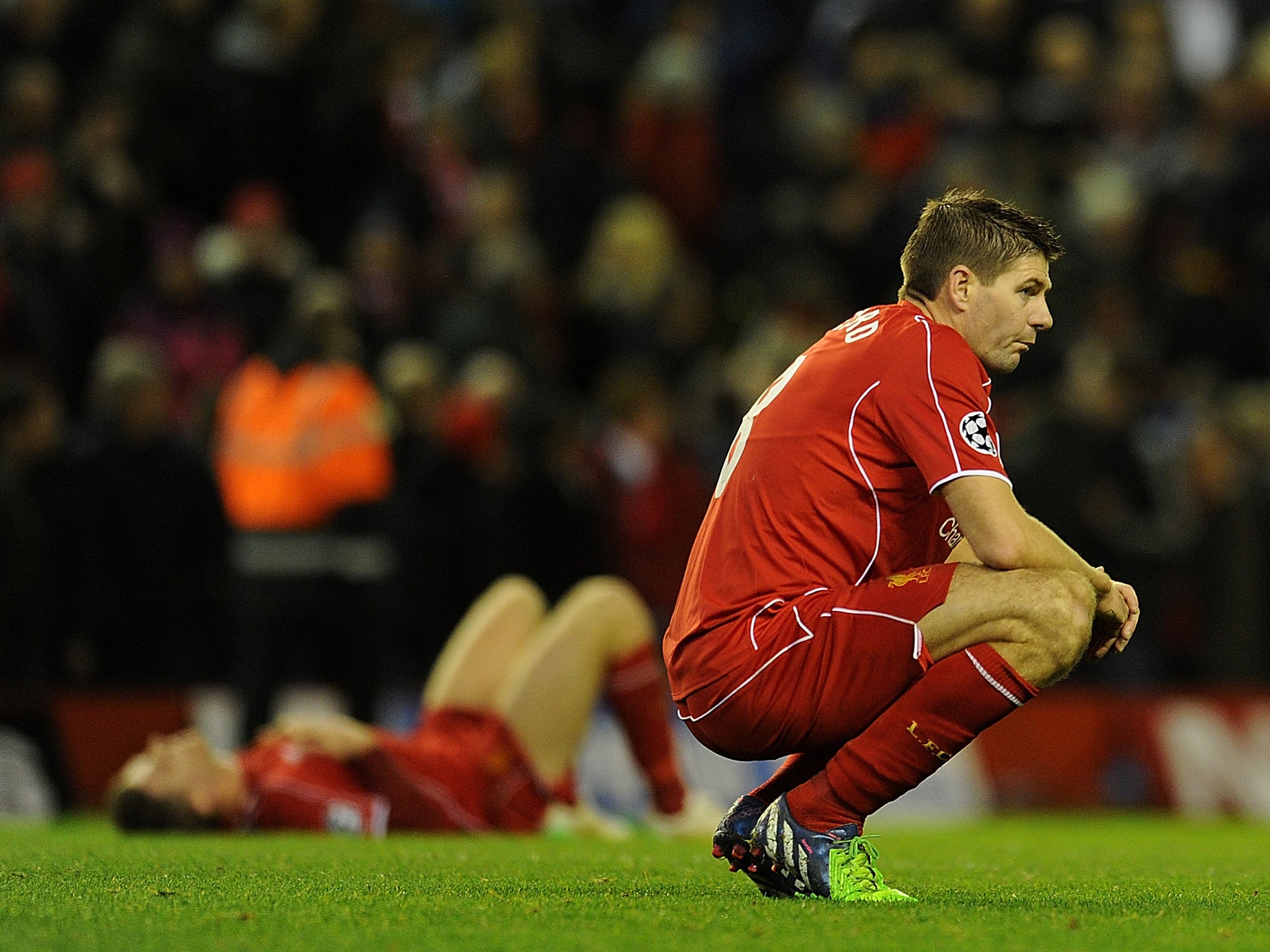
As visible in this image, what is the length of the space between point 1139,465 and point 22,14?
7961mm

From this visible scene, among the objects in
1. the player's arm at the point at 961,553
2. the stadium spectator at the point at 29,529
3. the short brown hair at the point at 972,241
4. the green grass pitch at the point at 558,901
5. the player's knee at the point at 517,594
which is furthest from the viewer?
the stadium spectator at the point at 29,529

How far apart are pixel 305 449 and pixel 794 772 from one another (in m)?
5.47

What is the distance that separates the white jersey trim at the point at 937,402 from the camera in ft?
15.1

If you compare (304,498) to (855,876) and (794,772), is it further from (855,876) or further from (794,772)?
(855,876)

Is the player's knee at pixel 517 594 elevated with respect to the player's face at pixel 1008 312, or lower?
lower

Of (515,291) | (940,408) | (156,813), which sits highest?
(515,291)

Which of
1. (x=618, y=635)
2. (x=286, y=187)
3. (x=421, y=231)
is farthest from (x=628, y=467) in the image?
(x=618, y=635)

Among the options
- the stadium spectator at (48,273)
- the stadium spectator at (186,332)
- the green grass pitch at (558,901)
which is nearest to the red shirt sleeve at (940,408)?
the green grass pitch at (558,901)

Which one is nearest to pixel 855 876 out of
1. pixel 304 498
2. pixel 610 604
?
pixel 610 604

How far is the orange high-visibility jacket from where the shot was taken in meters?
9.96

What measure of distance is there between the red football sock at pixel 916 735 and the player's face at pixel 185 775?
3.48 metres

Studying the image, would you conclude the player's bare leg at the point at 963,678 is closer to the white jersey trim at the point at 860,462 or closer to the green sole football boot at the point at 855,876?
the green sole football boot at the point at 855,876

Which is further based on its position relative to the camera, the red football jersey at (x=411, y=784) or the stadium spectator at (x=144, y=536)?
the stadium spectator at (x=144, y=536)

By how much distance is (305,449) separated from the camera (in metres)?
9.97
